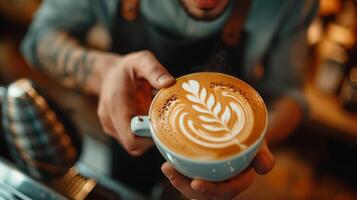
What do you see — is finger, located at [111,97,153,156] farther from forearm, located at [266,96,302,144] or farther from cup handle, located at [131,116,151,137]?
forearm, located at [266,96,302,144]

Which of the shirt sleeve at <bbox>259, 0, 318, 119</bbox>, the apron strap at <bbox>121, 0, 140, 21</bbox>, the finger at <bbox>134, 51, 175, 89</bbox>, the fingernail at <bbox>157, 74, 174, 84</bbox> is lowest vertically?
the shirt sleeve at <bbox>259, 0, 318, 119</bbox>

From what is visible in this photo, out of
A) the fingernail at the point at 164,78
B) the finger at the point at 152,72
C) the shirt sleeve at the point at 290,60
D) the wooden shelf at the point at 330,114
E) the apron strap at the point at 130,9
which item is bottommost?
the wooden shelf at the point at 330,114

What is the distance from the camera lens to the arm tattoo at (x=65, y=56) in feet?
3.51

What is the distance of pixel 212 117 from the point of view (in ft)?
1.99

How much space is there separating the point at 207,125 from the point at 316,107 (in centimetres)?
106

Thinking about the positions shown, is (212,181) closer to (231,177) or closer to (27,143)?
(231,177)

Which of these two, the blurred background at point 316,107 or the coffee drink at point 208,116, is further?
the blurred background at point 316,107

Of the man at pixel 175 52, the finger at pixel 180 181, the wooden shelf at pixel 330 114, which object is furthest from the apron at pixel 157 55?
the wooden shelf at pixel 330 114

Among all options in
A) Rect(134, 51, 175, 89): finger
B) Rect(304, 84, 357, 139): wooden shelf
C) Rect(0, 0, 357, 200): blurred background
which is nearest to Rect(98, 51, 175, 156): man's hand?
Rect(134, 51, 175, 89): finger

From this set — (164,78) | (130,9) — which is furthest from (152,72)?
(130,9)

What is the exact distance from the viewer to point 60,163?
917mm

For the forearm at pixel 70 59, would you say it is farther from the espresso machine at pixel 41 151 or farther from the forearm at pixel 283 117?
the forearm at pixel 283 117

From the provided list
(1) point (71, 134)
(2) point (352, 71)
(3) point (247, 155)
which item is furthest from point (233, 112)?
(2) point (352, 71)

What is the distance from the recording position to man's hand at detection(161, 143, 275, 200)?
0.61 meters
